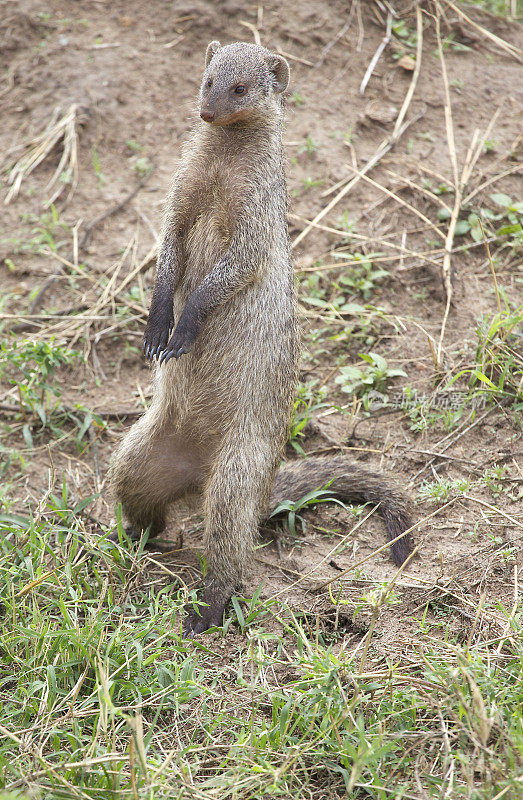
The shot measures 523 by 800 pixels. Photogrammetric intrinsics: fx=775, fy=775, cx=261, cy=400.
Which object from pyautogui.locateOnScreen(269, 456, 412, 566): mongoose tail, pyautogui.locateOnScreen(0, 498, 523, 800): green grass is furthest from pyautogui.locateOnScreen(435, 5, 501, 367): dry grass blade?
pyautogui.locateOnScreen(0, 498, 523, 800): green grass

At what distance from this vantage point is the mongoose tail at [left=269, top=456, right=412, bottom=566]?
157 inches

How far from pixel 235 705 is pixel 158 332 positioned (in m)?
1.84

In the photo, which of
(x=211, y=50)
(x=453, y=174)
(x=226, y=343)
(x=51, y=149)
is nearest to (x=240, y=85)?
(x=211, y=50)

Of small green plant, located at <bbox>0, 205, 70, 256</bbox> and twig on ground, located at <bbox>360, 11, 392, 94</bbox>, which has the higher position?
twig on ground, located at <bbox>360, 11, 392, 94</bbox>

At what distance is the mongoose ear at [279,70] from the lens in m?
3.98

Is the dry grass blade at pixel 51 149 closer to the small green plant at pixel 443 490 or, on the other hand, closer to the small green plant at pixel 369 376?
the small green plant at pixel 369 376

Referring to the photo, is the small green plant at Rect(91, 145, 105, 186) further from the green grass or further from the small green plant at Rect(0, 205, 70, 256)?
the green grass

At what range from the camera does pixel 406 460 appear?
4426 millimetres

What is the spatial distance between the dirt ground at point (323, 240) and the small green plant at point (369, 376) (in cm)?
8

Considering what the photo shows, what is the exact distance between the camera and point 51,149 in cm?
634

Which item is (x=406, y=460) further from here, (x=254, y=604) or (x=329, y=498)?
(x=254, y=604)

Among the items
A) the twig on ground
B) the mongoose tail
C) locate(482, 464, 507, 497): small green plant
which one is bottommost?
the mongoose tail

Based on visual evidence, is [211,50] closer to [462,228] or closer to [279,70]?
[279,70]

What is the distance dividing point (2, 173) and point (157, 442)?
341 centimetres
